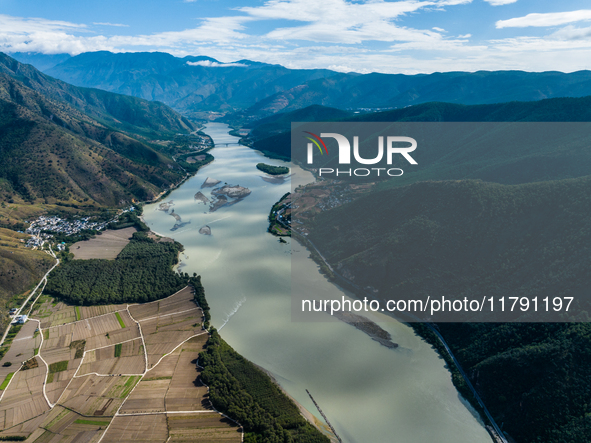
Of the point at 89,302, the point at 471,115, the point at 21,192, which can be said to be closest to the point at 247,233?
the point at 89,302

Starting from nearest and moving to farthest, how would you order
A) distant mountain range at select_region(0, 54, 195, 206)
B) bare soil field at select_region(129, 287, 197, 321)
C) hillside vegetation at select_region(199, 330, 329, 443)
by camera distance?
hillside vegetation at select_region(199, 330, 329, 443) → bare soil field at select_region(129, 287, 197, 321) → distant mountain range at select_region(0, 54, 195, 206)

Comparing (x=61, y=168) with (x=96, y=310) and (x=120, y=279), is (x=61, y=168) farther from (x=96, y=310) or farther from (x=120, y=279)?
(x=96, y=310)

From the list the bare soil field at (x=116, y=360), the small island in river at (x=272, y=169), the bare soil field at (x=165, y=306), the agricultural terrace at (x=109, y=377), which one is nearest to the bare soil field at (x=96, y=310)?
the agricultural terrace at (x=109, y=377)

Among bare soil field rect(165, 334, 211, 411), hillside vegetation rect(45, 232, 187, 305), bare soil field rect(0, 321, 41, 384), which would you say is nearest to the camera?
bare soil field rect(165, 334, 211, 411)

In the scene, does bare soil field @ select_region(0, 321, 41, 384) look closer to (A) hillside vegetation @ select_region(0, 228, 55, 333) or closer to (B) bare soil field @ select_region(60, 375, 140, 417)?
(A) hillside vegetation @ select_region(0, 228, 55, 333)

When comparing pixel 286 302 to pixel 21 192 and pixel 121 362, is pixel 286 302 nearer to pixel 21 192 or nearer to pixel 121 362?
pixel 121 362

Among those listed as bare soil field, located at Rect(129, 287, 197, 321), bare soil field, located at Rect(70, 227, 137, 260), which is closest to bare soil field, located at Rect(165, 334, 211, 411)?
bare soil field, located at Rect(129, 287, 197, 321)
